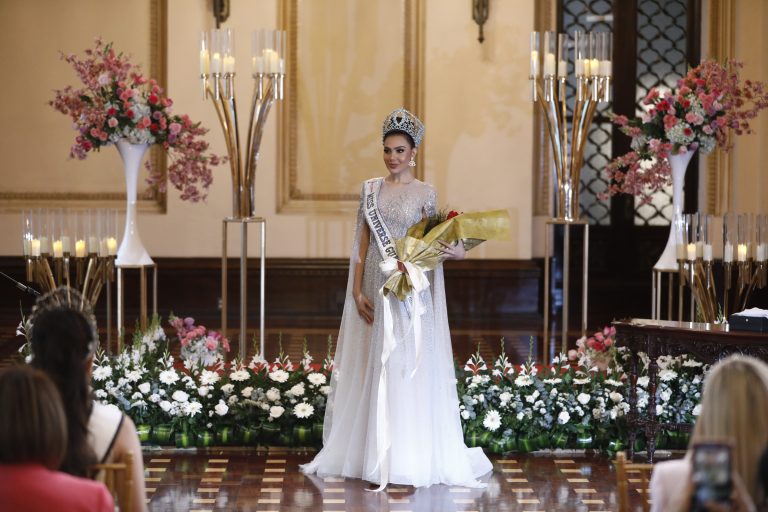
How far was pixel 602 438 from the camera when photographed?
21.4ft

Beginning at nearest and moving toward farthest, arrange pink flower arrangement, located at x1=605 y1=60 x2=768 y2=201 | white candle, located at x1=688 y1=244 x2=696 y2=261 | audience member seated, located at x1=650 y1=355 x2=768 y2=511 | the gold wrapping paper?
audience member seated, located at x1=650 y1=355 x2=768 y2=511
the gold wrapping paper
white candle, located at x1=688 y1=244 x2=696 y2=261
pink flower arrangement, located at x1=605 y1=60 x2=768 y2=201

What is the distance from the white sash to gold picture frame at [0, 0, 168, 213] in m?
6.35

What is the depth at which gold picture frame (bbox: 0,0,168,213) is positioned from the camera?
11.7 metres

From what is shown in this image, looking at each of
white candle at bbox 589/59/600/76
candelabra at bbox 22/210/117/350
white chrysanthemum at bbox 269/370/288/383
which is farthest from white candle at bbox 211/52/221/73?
white candle at bbox 589/59/600/76

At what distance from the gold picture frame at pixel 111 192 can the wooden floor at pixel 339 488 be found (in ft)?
18.8

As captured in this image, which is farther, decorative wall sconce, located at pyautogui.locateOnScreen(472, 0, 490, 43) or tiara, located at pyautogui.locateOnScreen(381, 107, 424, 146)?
decorative wall sconce, located at pyautogui.locateOnScreen(472, 0, 490, 43)

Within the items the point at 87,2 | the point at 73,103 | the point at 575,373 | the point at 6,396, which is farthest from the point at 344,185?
the point at 6,396

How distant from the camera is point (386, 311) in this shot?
18.8ft

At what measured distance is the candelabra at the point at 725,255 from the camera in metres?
6.94

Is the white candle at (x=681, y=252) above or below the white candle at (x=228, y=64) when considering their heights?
below

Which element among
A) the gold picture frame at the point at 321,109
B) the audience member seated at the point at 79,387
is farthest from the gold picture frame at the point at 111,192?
the audience member seated at the point at 79,387

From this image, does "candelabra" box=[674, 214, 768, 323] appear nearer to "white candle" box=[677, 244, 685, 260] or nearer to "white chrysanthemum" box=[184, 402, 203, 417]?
"white candle" box=[677, 244, 685, 260]

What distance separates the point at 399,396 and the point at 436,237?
80 cm

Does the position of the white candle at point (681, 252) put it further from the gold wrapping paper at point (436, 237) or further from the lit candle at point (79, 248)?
A: the lit candle at point (79, 248)
